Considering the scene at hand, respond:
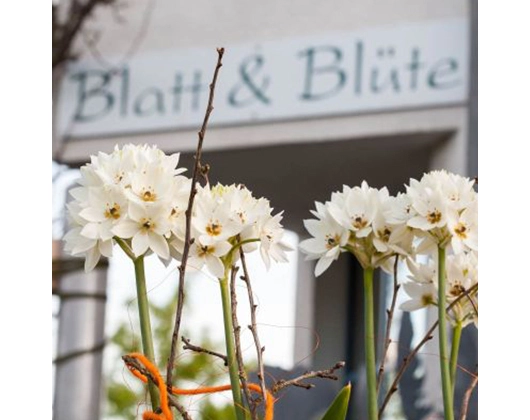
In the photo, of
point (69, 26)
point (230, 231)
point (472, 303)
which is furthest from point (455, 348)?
point (69, 26)

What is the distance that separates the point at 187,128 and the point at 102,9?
0.40 metres

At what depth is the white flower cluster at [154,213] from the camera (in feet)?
1.35

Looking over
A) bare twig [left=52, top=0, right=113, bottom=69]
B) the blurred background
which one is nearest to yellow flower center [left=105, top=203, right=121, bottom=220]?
the blurred background

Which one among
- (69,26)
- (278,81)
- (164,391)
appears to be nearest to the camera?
(164,391)

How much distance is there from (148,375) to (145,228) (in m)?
0.06

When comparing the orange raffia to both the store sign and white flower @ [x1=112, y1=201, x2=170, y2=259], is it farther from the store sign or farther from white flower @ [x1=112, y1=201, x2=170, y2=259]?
the store sign

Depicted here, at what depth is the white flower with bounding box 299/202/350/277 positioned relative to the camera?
458 millimetres

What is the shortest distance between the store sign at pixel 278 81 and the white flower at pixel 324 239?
162cm

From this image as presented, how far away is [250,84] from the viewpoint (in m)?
2.24

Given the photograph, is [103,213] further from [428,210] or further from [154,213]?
[428,210]

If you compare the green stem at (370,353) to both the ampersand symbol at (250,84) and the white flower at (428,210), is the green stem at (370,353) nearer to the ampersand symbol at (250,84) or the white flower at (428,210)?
the white flower at (428,210)

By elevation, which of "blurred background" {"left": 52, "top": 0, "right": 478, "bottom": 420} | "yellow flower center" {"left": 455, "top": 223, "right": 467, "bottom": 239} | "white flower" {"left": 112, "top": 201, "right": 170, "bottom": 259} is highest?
"blurred background" {"left": 52, "top": 0, "right": 478, "bottom": 420}

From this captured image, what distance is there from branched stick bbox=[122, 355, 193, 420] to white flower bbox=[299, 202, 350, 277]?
3.8 inches
